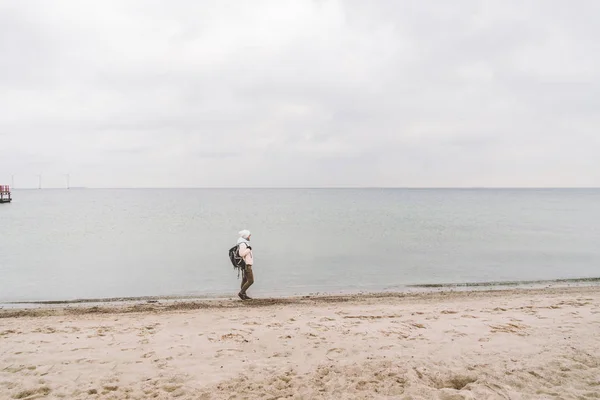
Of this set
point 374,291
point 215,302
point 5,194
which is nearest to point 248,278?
point 215,302

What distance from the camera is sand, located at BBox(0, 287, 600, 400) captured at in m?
5.88

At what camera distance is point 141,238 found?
3334 centimetres

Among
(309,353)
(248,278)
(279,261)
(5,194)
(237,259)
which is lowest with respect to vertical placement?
(279,261)

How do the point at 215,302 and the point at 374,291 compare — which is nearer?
the point at 215,302

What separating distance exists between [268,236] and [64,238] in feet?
55.5

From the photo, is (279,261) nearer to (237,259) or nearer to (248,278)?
(248,278)

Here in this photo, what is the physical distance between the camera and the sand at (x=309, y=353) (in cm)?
588

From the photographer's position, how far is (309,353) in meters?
→ 7.31

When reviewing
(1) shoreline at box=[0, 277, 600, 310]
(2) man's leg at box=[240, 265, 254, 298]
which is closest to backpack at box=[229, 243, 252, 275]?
(2) man's leg at box=[240, 265, 254, 298]

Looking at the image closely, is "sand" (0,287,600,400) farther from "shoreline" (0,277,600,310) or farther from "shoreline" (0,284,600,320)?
"shoreline" (0,277,600,310)

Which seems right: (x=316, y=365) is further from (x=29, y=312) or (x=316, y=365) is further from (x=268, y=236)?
(x=268, y=236)

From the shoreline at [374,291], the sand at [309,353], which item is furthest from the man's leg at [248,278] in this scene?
the shoreline at [374,291]

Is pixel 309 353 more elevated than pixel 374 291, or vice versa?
pixel 309 353

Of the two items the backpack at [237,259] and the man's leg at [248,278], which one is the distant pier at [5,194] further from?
the backpack at [237,259]
